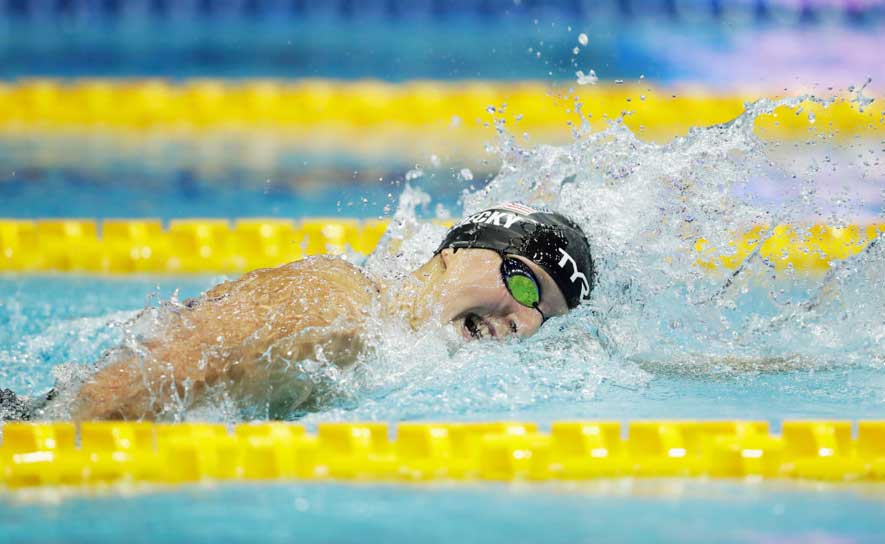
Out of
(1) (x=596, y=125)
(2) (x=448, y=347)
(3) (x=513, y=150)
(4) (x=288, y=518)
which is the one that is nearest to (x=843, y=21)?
(1) (x=596, y=125)

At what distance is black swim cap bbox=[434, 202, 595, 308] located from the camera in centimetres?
251

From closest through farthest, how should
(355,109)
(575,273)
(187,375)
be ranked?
1. (187,375)
2. (575,273)
3. (355,109)

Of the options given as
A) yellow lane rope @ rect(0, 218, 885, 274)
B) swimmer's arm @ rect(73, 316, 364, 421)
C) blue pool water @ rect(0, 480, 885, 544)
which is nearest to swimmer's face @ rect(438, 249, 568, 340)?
swimmer's arm @ rect(73, 316, 364, 421)

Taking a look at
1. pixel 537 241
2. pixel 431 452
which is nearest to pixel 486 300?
pixel 537 241

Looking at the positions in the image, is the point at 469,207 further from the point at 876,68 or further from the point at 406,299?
the point at 876,68

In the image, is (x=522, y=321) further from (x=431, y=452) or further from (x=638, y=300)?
(x=431, y=452)

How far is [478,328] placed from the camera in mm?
2490

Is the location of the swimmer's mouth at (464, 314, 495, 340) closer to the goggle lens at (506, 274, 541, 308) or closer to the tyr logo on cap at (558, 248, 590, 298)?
the goggle lens at (506, 274, 541, 308)

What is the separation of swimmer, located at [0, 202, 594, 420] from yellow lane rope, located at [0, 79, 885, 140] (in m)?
2.75

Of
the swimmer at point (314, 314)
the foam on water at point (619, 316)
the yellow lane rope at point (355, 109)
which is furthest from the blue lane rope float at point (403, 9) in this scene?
the swimmer at point (314, 314)

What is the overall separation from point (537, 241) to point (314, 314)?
0.62 metres

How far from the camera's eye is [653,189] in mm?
2947

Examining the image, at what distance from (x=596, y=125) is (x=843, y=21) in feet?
10.6

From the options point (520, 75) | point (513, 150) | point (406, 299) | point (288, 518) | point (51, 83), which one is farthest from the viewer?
point (520, 75)
